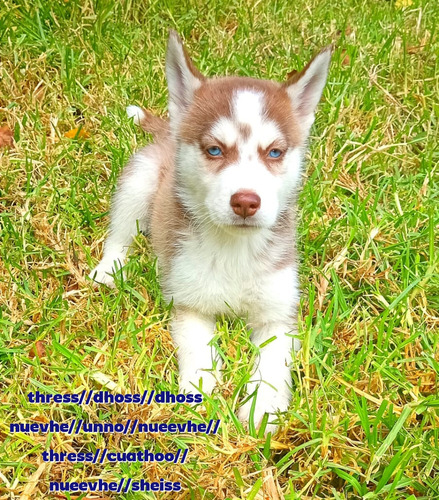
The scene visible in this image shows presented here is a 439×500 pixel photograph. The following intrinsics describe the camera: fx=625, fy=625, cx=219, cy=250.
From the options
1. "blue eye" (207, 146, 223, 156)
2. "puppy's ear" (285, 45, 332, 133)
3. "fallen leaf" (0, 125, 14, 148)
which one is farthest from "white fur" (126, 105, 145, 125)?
"blue eye" (207, 146, 223, 156)

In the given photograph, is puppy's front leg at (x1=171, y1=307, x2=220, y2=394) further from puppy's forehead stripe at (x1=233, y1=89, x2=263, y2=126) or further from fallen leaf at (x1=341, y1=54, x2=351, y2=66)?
fallen leaf at (x1=341, y1=54, x2=351, y2=66)

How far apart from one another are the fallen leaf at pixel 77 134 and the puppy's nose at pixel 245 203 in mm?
2342

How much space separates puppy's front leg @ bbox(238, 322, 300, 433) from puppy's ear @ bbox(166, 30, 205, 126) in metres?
1.36

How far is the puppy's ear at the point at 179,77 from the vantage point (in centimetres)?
348

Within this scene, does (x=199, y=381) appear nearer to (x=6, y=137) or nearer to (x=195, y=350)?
(x=195, y=350)

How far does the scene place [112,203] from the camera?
438 cm

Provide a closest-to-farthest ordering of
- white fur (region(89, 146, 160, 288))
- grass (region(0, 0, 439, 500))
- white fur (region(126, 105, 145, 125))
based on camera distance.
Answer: grass (region(0, 0, 439, 500)), white fur (region(89, 146, 160, 288)), white fur (region(126, 105, 145, 125))

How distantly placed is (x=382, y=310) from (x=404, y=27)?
3589 millimetres

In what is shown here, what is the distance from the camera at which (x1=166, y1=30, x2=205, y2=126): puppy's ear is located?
348 cm

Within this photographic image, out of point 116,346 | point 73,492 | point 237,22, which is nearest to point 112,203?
point 116,346

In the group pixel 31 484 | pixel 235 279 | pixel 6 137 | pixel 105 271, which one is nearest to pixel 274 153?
pixel 235 279

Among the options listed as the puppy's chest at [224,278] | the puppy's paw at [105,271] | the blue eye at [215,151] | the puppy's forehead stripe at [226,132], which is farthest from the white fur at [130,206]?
the puppy's forehead stripe at [226,132]

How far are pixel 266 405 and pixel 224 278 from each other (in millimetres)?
793

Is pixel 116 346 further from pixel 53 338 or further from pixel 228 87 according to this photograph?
pixel 228 87
